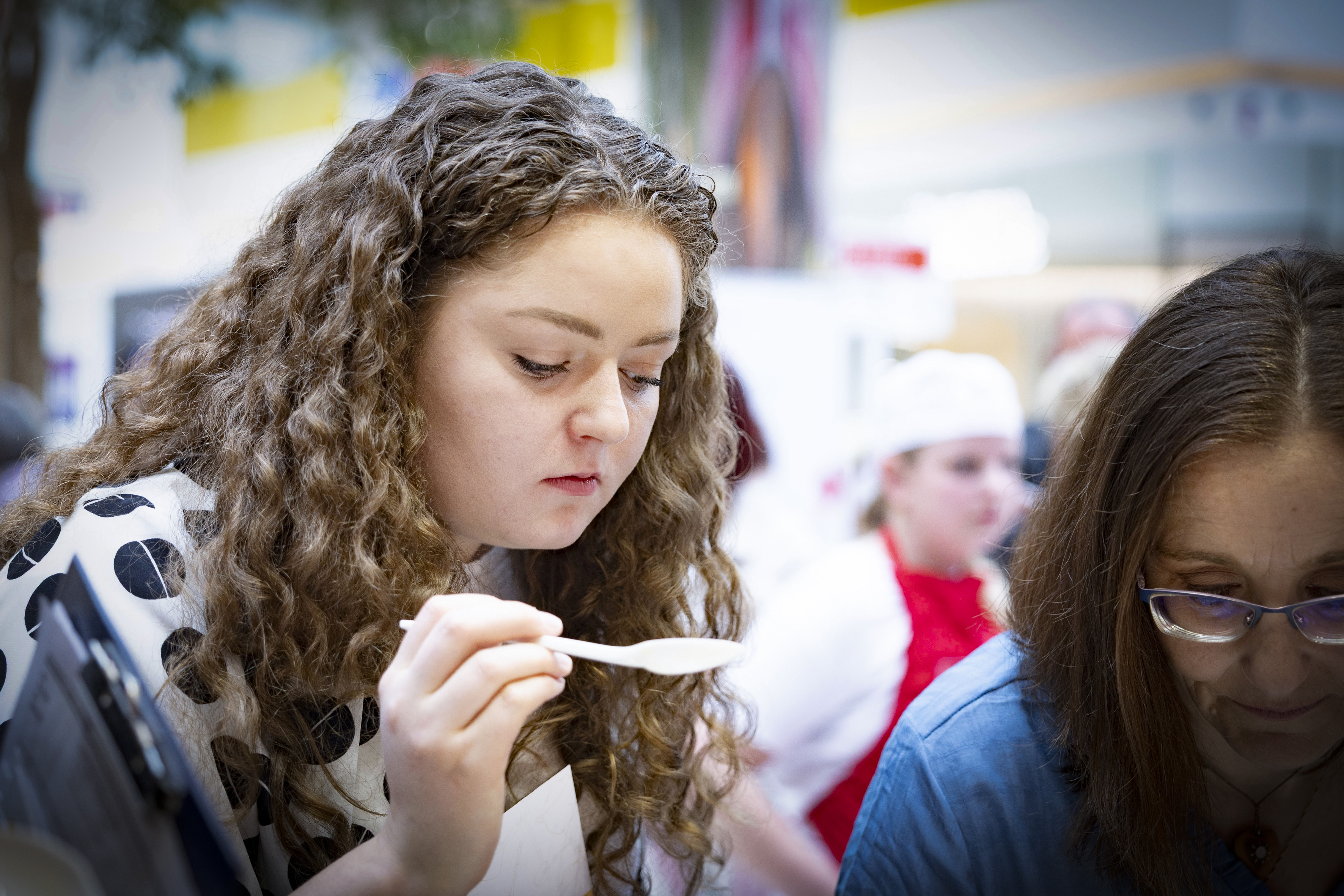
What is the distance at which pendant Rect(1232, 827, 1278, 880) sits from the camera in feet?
3.60

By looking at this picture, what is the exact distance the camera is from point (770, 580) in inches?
107

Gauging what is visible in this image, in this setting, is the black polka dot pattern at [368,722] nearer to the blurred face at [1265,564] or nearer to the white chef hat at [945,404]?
the blurred face at [1265,564]

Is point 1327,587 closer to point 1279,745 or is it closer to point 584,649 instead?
point 1279,745

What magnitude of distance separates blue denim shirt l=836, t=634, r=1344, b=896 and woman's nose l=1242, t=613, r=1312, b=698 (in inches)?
9.3

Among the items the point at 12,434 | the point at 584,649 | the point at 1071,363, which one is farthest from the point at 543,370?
the point at 1071,363

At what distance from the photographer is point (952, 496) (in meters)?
2.28

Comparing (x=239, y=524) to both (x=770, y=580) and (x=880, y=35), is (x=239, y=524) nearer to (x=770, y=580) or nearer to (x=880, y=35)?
(x=770, y=580)

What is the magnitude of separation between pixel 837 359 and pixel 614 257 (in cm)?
343

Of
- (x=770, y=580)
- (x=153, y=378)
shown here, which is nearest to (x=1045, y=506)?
(x=153, y=378)

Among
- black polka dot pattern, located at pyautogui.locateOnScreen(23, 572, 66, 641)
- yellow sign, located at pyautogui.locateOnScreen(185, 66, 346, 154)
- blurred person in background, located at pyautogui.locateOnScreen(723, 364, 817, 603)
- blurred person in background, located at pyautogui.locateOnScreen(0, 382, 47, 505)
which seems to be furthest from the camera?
yellow sign, located at pyautogui.locateOnScreen(185, 66, 346, 154)

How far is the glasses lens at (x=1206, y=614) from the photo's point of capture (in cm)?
97

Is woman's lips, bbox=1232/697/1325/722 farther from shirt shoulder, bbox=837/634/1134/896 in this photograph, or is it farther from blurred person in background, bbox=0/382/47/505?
blurred person in background, bbox=0/382/47/505

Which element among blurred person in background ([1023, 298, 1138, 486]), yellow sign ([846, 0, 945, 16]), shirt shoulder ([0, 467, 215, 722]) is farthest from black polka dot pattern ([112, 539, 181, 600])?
yellow sign ([846, 0, 945, 16])

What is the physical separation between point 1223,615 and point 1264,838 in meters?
0.36
